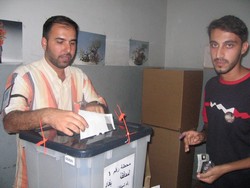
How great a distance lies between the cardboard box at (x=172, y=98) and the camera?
67.1 inches

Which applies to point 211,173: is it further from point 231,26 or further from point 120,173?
point 231,26

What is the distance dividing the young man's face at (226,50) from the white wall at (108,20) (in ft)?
2.48

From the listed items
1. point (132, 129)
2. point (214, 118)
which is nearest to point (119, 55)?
point (214, 118)

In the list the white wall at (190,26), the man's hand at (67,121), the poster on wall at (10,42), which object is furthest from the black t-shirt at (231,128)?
the poster on wall at (10,42)

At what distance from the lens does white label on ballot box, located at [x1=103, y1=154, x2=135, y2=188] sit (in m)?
0.69

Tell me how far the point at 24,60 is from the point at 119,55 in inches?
29.7

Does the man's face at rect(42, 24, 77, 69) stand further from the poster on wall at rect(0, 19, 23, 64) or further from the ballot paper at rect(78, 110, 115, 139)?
the ballot paper at rect(78, 110, 115, 139)

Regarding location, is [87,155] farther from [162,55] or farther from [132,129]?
[162,55]

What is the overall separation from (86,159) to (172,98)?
122 cm

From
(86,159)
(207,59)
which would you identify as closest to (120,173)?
(86,159)

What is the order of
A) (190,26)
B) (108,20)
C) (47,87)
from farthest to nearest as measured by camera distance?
(190,26), (108,20), (47,87)

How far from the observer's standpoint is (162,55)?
2.18 meters

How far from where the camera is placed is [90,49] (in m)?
1.44

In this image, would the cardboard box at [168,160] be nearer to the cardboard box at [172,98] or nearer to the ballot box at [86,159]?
the cardboard box at [172,98]
